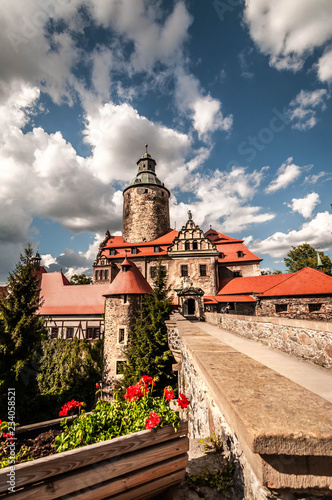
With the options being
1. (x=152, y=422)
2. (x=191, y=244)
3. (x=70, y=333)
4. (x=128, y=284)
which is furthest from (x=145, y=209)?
(x=152, y=422)

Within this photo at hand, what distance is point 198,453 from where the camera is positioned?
253 cm

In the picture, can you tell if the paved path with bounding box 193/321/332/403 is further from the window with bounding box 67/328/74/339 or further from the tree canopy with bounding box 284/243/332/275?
the tree canopy with bounding box 284/243/332/275

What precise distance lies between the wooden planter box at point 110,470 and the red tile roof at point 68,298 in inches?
826

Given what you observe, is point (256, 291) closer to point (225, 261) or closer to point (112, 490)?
point (225, 261)

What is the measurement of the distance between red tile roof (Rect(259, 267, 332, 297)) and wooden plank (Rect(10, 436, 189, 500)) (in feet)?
63.0

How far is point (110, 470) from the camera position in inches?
68.6

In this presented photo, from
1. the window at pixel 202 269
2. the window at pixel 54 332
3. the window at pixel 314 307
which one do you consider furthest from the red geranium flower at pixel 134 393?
the window at pixel 54 332

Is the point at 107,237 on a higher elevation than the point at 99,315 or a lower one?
higher

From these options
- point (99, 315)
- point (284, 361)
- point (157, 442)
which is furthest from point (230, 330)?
point (99, 315)

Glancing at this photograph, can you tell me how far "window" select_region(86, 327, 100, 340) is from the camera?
21297mm

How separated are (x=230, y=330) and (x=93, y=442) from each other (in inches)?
413

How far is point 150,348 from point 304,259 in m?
31.7

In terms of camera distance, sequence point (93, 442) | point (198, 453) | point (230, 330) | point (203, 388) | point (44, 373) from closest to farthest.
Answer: point (93, 442) < point (198, 453) < point (203, 388) < point (230, 330) < point (44, 373)

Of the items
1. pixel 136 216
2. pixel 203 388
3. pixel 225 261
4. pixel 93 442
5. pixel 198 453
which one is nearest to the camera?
pixel 93 442
